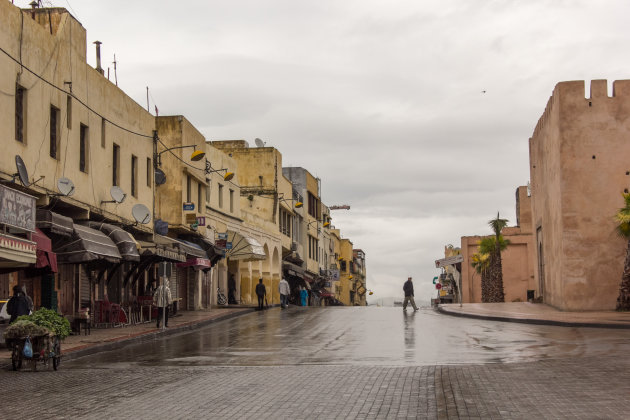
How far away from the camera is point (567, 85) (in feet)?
110

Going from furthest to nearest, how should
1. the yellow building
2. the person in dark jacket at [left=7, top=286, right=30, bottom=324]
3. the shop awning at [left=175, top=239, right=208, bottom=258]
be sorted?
the yellow building < the shop awning at [left=175, top=239, right=208, bottom=258] < the person in dark jacket at [left=7, top=286, right=30, bottom=324]

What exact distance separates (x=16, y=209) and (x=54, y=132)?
238 inches

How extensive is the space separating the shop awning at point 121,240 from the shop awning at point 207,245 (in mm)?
12231

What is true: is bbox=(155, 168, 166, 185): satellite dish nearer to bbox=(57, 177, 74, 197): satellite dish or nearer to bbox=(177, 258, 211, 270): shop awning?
bbox=(177, 258, 211, 270): shop awning

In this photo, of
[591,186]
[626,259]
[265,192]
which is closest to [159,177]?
[591,186]

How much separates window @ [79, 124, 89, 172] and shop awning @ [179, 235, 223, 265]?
1257 cm

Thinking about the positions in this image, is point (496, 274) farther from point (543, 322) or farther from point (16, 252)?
point (16, 252)

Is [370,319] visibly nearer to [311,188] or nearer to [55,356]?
[55,356]

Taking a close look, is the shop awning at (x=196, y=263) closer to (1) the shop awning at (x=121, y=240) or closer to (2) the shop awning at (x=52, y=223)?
(1) the shop awning at (x=121, y=240)

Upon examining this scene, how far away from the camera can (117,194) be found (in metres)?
28.6

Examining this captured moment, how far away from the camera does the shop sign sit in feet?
61.2

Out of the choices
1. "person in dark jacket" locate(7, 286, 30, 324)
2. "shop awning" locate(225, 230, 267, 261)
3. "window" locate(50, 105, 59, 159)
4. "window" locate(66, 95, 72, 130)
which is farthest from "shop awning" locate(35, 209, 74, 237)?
"shop awning" locate(225, 230, 267, 261)

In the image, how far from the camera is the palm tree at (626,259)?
31.6 meters

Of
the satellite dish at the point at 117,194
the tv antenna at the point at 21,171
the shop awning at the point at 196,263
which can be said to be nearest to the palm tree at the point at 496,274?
the shop awning at the point at 196,263
